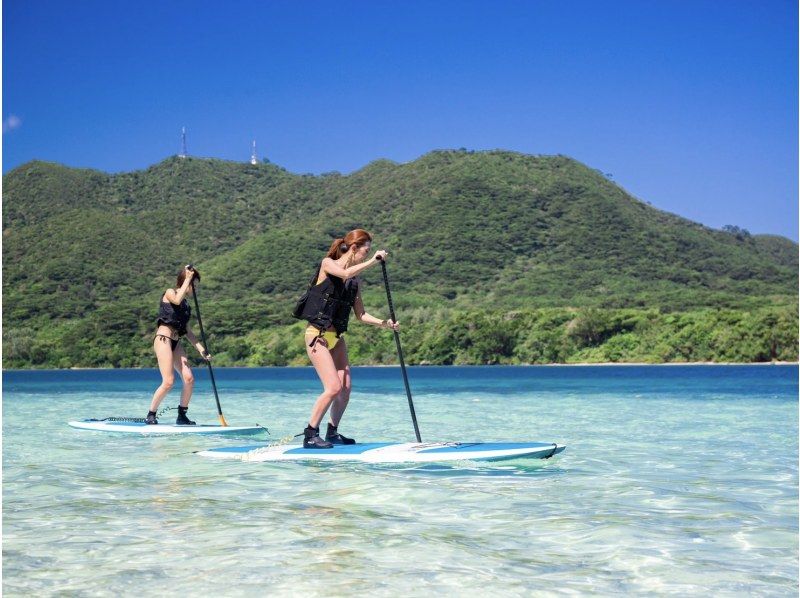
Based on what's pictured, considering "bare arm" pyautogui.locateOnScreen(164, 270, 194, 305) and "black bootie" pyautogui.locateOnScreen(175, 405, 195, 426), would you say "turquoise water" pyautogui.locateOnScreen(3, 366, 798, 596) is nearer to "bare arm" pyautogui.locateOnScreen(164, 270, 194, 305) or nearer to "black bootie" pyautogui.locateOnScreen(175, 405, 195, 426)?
"black bootie" pyautogui.locateOnScreen(175, 405, 195, 426)

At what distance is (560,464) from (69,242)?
339 feet

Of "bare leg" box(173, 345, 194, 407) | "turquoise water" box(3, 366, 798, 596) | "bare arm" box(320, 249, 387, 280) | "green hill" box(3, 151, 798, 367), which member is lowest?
"turquoise water" box(3, 366, 798, 596)

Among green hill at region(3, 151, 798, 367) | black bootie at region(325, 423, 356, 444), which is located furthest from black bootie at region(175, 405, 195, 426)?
green hill at region(3, 151, 798, 367)

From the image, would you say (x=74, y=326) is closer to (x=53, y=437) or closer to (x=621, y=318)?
(x=621, y=318)

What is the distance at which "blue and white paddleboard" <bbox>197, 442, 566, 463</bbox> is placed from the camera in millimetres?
8828

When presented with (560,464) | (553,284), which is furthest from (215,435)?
(553,284)

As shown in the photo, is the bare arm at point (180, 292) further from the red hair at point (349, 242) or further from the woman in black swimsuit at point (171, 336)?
the red hair at point (349, 242)

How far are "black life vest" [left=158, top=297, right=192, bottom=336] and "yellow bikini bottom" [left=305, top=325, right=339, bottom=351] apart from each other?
392cm

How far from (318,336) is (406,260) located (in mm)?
96377

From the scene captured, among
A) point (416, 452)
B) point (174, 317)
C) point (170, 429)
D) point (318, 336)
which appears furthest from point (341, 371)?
point (170, 429)

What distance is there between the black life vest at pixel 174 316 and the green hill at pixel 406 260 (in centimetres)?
6873

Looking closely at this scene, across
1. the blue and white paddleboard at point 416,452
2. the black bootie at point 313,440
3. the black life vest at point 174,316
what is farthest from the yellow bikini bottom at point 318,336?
the black life vest at point 174,316

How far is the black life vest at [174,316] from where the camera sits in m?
12.5

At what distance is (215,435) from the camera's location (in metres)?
13.3
